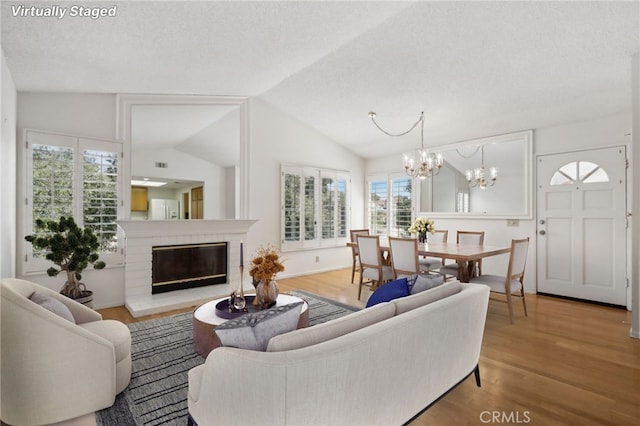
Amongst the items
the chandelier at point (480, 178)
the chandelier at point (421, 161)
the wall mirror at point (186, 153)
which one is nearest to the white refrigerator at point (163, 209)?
the wall mirror at point (186, 153)

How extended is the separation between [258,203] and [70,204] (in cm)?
255

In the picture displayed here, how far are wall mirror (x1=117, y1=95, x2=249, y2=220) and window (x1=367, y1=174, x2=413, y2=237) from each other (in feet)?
9.84

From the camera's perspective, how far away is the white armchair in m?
1.72

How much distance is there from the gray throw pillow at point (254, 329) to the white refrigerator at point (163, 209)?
419cm

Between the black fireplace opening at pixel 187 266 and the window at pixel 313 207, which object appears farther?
the window at pixel 313 207

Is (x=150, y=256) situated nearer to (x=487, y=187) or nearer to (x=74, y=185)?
(x=74, y=185)

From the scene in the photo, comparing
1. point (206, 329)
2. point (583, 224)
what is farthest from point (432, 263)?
point (206, 329)

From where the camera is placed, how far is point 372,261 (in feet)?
14.0

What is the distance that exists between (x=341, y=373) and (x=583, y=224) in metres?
4.66

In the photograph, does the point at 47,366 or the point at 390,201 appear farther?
the point at 390,201

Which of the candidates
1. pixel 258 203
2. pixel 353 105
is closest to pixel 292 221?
pixel 258 203

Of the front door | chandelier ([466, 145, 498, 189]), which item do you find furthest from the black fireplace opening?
the front door

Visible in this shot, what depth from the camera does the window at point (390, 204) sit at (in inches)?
252

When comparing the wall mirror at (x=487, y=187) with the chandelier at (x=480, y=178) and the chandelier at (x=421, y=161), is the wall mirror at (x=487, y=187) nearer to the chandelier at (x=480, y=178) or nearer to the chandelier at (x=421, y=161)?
the chandelier at (x=480, y=178)
